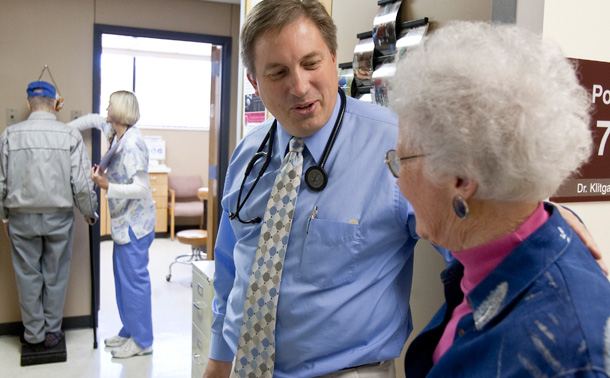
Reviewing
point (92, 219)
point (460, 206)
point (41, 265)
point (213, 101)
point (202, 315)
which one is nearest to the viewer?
point (460, 206)

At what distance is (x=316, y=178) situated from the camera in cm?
133

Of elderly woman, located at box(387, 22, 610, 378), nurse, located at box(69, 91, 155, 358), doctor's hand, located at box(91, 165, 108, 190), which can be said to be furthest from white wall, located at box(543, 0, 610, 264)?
doctor's hand, located at box(91, 165, 108, 190)

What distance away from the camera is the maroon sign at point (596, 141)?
1397mm

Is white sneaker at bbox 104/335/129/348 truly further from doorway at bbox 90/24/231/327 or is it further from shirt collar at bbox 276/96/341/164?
shirt collar at bbox 276/96/341/164

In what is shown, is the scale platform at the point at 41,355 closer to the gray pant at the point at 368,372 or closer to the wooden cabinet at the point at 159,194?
the gray pant at the point at 368,372

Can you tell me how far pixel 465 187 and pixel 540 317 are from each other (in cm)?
21

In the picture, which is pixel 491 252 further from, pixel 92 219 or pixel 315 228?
pixel 92 219

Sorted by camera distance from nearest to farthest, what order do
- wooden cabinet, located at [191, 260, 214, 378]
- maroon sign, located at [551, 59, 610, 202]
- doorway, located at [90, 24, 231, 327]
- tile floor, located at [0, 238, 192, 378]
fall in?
maroon sign, located at [551, 59, 610, 202] < wooden cabinet, located at [191, 260, 214, 378] < tile floor, located at [0, 238, 192, 378] < doorway, located at [90, 24, 231, 327]

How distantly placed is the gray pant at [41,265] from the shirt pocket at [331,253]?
3078 millimetres

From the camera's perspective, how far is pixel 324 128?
1395 mm

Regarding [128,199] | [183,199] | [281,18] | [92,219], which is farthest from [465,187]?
[183,199]

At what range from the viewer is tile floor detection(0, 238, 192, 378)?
3.63m

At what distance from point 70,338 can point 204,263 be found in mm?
1886

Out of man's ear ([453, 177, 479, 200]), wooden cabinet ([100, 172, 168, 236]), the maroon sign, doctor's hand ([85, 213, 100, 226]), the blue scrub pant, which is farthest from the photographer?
wooden cabinet ([100, 172, 168, 236])
